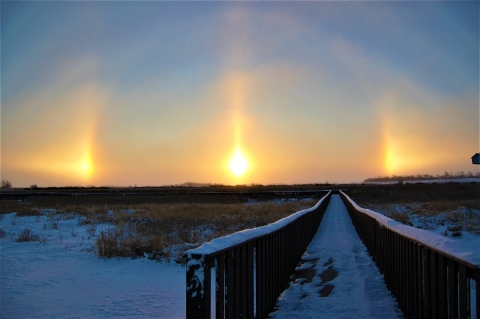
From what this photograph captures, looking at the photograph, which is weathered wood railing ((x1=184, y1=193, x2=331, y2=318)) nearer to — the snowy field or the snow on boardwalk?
the snow on boardwalk

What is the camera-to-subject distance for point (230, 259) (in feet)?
13.8

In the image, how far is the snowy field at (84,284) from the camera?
775 centimetres

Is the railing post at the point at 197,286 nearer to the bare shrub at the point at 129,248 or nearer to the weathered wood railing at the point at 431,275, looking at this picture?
the weathered wood railing at the point at 431,275

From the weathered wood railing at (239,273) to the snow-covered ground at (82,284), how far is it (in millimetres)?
2256

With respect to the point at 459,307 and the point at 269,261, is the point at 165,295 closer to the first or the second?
the point at 269,261

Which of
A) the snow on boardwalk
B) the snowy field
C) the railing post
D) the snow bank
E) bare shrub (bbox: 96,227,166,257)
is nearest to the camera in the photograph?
the snow bank

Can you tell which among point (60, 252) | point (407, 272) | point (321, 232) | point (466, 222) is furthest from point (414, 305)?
point (466, 222)

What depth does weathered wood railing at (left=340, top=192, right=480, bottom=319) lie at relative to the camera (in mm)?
3367

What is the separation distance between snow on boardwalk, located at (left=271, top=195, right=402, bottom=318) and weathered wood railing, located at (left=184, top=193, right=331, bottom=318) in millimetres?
351

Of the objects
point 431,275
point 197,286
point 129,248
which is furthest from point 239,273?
point 129,248

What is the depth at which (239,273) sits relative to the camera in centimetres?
450

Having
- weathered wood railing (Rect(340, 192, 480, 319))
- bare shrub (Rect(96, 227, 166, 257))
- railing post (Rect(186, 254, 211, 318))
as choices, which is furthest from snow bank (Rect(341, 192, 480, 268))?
bare shrub (Rect(96, 227, 166, 257))

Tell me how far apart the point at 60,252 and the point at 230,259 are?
11.1 meters

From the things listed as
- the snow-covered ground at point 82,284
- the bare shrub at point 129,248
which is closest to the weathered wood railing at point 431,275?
the snow-covered ground at point 82,284
